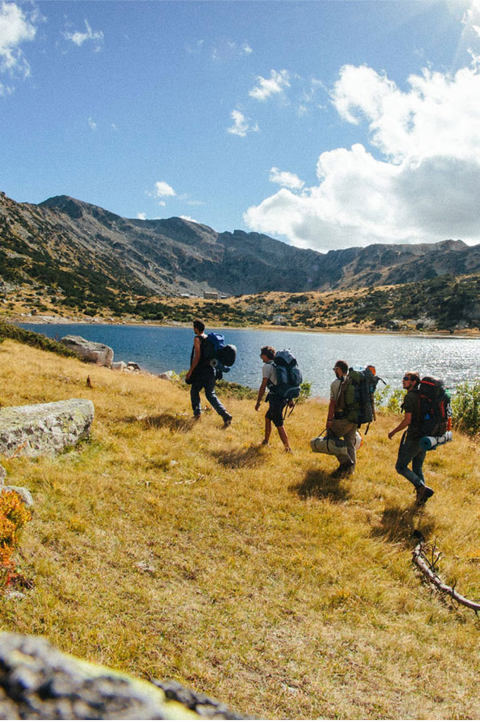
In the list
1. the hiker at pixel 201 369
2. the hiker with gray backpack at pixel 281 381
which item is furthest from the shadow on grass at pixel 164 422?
the hiker with gray backpack at pixel 281 381

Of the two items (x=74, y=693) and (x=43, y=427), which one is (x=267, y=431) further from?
(x=74, y=693)

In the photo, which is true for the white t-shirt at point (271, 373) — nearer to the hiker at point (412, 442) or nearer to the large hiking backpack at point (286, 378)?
the large hiking backpack at point (286, 378)

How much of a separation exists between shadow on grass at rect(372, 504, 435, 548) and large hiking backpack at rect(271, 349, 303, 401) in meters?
3.71

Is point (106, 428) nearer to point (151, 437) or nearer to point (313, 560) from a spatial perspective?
point (151, 437)

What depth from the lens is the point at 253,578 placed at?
5.27m

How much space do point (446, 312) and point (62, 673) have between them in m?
209

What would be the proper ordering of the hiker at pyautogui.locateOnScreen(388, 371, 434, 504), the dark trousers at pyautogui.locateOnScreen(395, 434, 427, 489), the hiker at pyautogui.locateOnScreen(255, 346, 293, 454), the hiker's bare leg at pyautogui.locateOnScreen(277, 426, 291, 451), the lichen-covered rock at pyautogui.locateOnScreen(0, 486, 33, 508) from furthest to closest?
the hiker's bare leg at pyautogui.locateOnScreen(277, 426, 291, 451)
the hiker at pyautogui.locateOnScreen(255, 346, 293, 454)
the dark trousers at pyautogui.locateOnScreen(395, 434, 427, 489)
the hiker at pyautogui.locateOnScreen(388, 371, 434, 504)
the lichen-covered rock at pyautogui.locateOnScreen(0, 486, 33, 508)

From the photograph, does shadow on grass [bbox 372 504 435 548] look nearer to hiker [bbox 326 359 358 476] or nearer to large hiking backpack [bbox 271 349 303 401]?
hiker [bbox 326 359 358 476]

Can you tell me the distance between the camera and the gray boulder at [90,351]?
31047 millimetres

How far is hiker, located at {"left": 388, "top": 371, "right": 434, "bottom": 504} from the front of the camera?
8086 millimetres

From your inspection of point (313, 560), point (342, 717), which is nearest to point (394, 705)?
point (342, 717)

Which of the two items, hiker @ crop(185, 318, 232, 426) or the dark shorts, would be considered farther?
hiker @ crop(185, 318, 232, 426)

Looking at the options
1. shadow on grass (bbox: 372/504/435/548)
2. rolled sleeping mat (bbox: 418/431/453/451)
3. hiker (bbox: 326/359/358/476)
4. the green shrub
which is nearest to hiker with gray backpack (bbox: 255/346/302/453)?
hiker (bbox: 326/359/358/476)

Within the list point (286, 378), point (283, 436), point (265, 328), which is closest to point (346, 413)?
point (286, 378)
